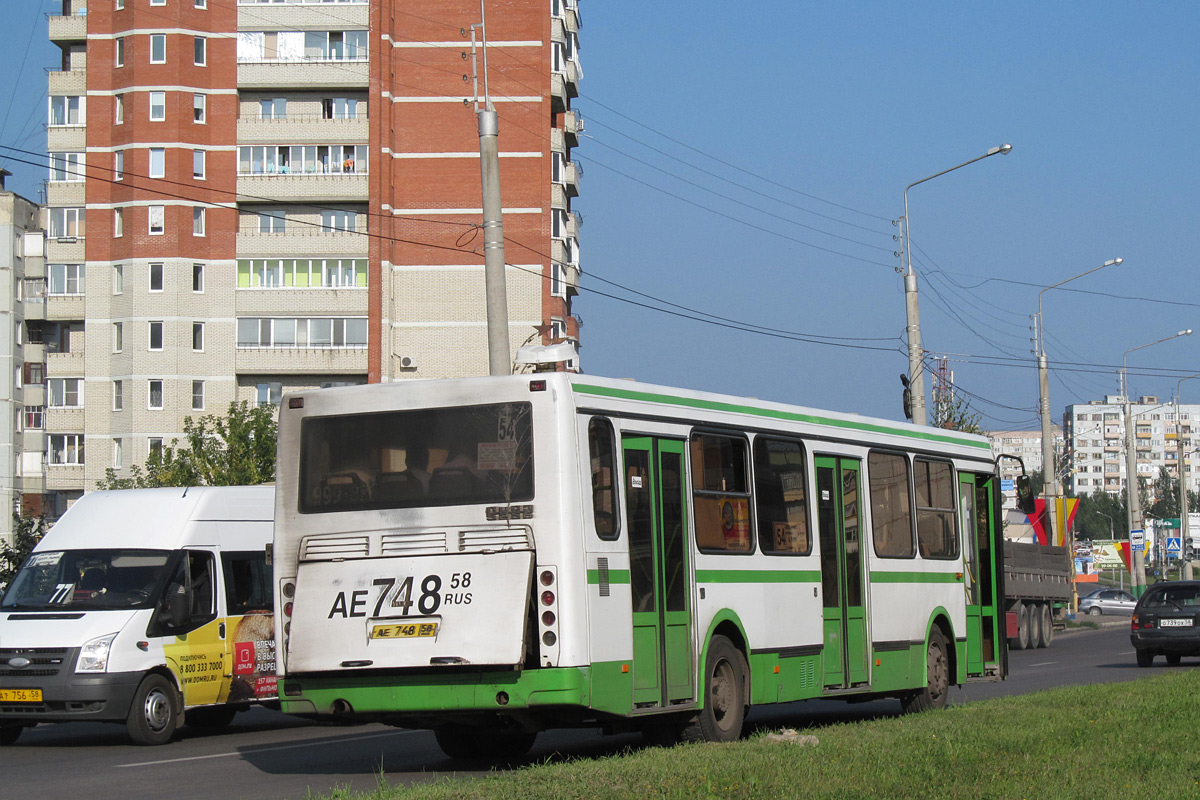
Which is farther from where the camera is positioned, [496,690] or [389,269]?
[389,269]

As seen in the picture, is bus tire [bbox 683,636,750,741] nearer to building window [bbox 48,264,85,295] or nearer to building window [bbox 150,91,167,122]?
building window [bbox 150,91,167,122]

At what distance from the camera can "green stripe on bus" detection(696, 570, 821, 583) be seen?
508 inches

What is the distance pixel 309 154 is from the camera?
69875 mm

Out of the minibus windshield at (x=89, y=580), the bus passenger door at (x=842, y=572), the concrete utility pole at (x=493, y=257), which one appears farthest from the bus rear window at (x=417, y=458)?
the concrete utility pole at (x=493, y=257)

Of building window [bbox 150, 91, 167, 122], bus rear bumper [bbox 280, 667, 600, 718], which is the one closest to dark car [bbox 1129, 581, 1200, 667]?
bus rear bumper [bbox 280, 667, 600, 718]

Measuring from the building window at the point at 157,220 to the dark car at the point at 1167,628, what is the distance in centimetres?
5158

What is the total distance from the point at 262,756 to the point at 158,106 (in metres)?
59.2

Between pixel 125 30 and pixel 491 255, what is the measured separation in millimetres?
55242

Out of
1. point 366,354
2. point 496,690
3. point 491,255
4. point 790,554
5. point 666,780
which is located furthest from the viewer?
point 366,354

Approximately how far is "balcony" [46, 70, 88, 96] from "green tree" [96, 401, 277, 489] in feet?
69.0

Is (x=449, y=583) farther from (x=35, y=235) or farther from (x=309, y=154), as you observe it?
(x=35, y=235)

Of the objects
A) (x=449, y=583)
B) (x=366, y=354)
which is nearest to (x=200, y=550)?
(x=449, y=583)

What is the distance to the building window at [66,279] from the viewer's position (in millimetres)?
71750

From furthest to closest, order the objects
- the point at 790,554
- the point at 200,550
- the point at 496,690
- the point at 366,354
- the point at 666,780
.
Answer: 1. the point at 366,354
2. the point at 200,550
3. the point at 790,554
4. the point at 496,690
5. the point at 666,780
